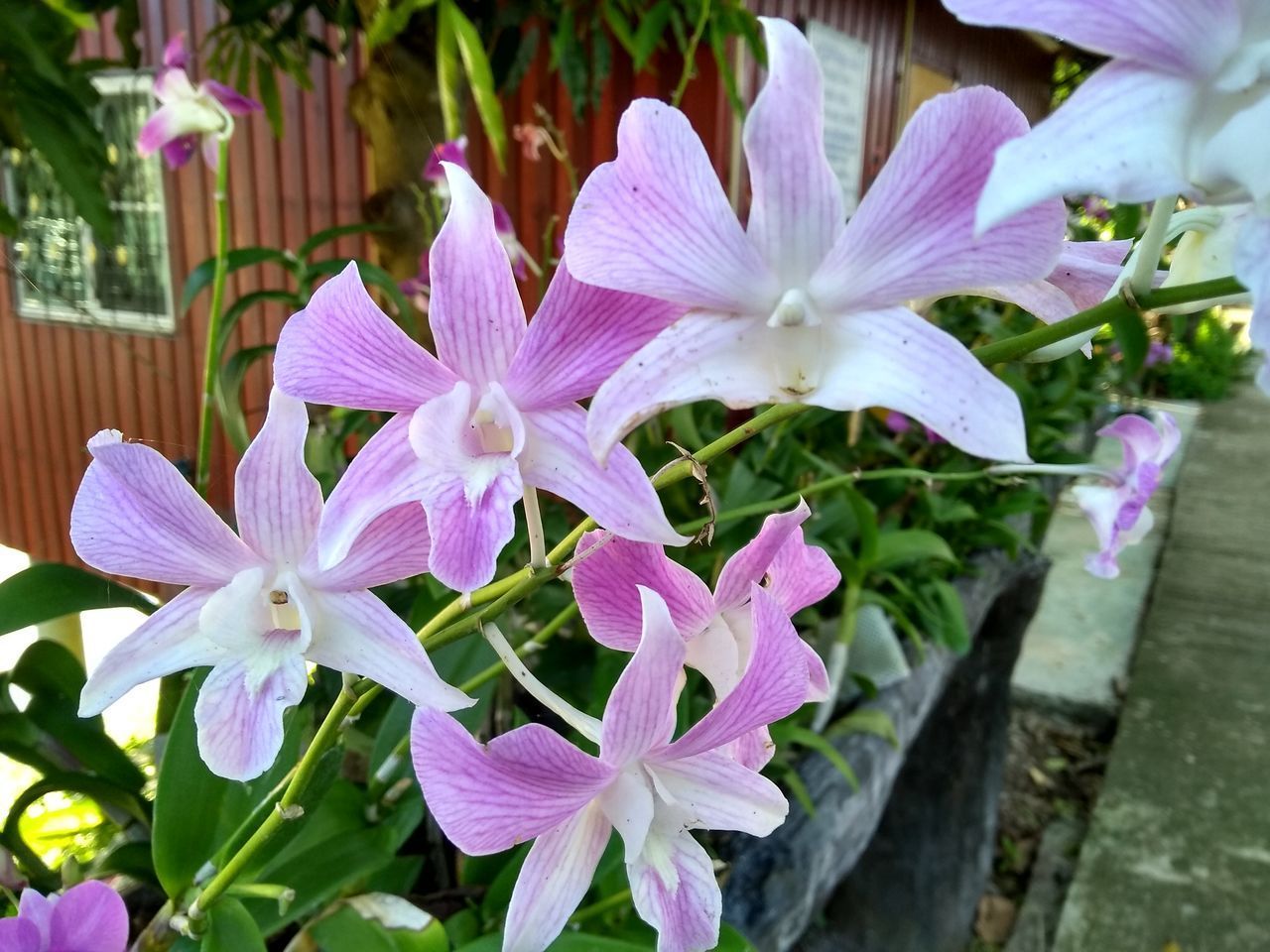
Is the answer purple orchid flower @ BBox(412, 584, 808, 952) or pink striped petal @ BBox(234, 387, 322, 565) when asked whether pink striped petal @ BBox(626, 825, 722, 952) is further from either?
pink striped petal @ BBox(234, 387, 322, 565)

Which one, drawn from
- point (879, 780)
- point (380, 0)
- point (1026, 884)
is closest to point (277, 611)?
point (380, 0)

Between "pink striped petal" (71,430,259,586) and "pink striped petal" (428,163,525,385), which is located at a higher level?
"pink striped petal" (428,163,525,385)

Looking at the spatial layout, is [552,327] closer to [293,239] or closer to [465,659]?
A: [465,659]

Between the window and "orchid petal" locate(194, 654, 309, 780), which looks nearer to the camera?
"orchid petal" locate(194, 654, 309, 780)

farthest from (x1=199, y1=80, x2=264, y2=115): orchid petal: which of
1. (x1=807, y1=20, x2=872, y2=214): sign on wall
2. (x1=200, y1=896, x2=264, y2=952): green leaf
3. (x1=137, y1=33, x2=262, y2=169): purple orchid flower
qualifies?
(x1=807, y1=20, x2=872, y2=214): sign on wall

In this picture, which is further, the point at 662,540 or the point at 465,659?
the point at 465,659

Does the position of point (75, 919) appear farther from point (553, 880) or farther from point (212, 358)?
point (212, 358)

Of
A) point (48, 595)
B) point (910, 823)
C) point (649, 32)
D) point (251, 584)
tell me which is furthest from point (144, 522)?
point (910, 823)

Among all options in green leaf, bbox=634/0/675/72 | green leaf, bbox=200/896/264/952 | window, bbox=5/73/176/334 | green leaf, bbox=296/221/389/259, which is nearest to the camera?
green leaf, bbox=200/896/264/952
